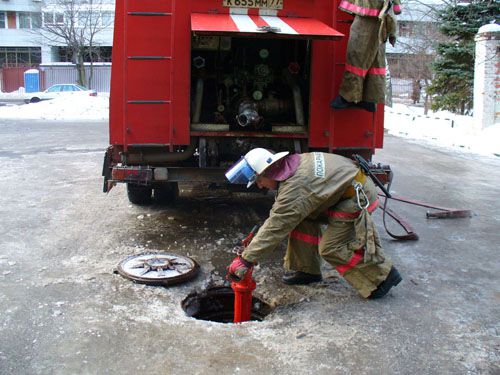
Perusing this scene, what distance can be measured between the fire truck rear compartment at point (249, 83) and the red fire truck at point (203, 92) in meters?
0.01

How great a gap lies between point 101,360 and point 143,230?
Answer: 299 cm

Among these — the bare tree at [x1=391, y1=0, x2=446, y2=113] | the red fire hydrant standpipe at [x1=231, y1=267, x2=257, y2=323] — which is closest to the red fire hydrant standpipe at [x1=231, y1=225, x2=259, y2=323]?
the red fire hydrant standpipe at [x1=231, y1=267, x2=257, y2=323]

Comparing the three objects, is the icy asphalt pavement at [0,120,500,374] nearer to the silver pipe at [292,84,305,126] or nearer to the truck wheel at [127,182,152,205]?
the truck wheel at [127,182,152,205]

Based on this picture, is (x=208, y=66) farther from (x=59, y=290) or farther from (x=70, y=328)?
(x=70, y=328)

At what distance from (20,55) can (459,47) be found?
45.1 m

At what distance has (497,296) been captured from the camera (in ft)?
15.7

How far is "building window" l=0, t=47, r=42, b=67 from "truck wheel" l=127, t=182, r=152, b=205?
4986 centimetres

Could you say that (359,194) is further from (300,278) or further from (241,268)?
(241,268)

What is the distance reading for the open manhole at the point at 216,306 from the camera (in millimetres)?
4652

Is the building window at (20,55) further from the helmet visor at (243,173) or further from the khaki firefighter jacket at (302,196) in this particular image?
the khaki firefighter jacket at (302,196)

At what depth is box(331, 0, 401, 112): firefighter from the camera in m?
5.41

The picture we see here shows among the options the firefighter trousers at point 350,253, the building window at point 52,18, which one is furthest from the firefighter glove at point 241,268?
the building window at point 52,18

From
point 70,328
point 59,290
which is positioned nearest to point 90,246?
point 59,290

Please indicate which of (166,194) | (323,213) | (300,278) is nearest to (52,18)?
(166,194)
